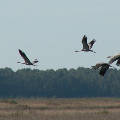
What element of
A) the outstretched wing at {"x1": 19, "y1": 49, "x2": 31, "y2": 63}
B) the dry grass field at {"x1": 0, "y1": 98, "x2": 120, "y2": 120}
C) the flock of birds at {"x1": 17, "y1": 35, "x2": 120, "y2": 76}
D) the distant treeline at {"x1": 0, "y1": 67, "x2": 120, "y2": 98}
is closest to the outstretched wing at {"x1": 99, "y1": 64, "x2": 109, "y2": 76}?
the flock of birds at {"x1": 17, "y1": 35, "x2": 120, "y2": 76}

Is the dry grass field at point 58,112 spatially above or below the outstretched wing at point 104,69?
above

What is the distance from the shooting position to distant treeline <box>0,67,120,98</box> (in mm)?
152750

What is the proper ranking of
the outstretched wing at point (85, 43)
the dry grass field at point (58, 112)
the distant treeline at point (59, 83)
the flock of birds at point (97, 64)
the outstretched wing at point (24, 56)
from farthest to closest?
the distant treeline at point (59, 83), the dry grass field at point (58, 112), the outstretched wing at point (24, 56), the outstretched wing at point (85, 43), the flock of birds at point (97, 64)

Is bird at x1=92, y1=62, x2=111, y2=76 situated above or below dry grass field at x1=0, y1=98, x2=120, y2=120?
below

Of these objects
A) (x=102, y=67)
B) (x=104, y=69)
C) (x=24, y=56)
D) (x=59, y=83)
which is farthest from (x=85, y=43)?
(x=59, y=83)

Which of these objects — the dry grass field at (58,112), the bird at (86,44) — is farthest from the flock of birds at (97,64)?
the dry grass field at (58,112)

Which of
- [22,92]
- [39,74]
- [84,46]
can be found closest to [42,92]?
[22,92]

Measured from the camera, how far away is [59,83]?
167 meters

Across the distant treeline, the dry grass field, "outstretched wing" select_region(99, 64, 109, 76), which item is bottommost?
"outstretched wing" select_region(99, 64, 109, 76)

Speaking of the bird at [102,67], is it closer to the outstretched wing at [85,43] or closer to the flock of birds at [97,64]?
the flock of birds at [97,64]

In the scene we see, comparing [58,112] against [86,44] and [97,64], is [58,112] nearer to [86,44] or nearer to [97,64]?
[86,44]

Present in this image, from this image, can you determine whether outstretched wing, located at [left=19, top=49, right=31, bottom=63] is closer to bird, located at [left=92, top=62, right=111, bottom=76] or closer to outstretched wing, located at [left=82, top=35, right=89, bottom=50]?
outstretched wing, located at [left=82, top=35, right=89, bottom=50]

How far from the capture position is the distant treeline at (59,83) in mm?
152750

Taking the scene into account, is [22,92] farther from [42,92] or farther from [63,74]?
[63,74]
